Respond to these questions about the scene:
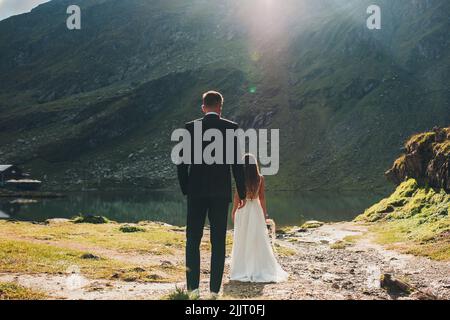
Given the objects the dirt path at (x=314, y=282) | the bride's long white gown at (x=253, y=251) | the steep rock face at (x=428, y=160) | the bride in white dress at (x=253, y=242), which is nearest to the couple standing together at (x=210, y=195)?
the dirt path at (x=314, y=282)

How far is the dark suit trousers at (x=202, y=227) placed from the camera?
1134 cm

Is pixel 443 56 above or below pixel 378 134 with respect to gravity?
above

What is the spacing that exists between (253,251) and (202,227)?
6031 millimetres

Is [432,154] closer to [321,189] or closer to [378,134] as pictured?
[321,189]

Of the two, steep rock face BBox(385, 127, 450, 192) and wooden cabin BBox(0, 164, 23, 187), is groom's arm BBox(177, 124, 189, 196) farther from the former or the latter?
wooden cabin BBox(0, 164, 23, 187)

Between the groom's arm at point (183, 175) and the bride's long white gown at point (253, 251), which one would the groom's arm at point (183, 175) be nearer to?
the groom's arm at point (183, 175)

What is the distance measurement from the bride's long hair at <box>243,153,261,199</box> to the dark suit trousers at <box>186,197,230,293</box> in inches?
193

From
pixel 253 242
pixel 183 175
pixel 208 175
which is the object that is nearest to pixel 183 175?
pixel 183 175

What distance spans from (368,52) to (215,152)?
199 meters

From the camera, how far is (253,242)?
17.3 metres

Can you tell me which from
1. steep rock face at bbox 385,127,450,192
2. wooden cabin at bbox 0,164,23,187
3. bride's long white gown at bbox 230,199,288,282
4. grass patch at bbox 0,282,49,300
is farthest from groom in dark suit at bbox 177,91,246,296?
wooden cabin at bbox 0,164,23,187

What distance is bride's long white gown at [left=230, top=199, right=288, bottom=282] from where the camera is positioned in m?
16.8
